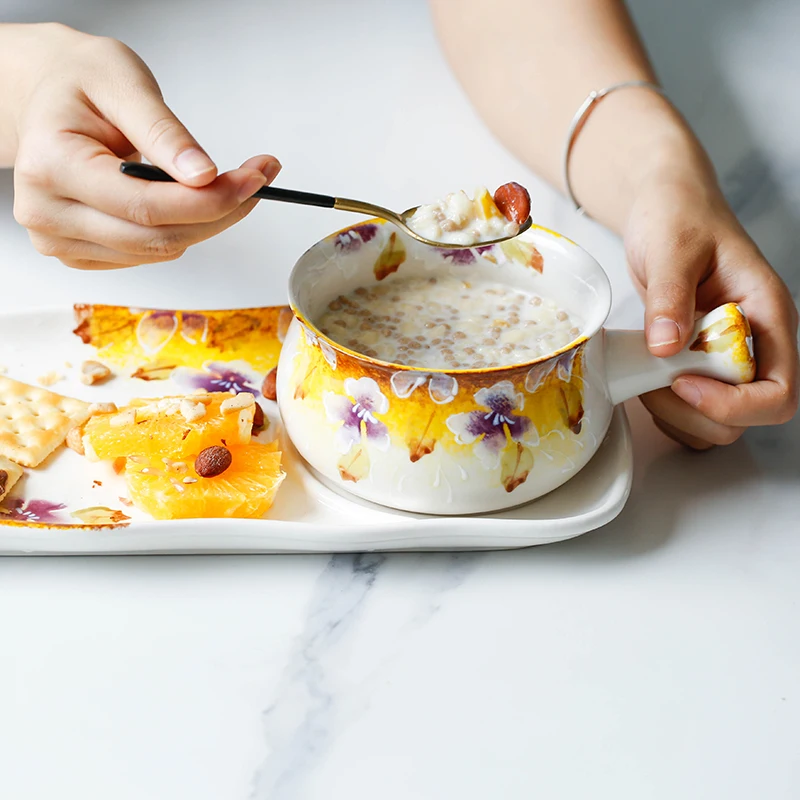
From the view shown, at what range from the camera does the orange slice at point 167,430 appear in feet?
2.71

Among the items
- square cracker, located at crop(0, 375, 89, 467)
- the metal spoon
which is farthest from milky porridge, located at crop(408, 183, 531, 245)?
square cracker, located at crop(0, 375, 89, 467)

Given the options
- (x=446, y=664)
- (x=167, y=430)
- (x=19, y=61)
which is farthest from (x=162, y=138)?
(x=446, y=664)

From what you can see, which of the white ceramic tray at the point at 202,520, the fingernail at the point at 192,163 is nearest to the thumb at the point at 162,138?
the fingernail at the point at 192,163

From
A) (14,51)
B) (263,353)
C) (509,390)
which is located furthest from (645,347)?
(14,51)

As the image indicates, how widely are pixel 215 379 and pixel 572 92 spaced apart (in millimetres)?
546

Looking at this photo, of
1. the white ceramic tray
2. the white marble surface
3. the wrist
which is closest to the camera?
the white marble surface

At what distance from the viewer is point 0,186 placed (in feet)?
4.31

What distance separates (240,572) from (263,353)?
0.93 feet

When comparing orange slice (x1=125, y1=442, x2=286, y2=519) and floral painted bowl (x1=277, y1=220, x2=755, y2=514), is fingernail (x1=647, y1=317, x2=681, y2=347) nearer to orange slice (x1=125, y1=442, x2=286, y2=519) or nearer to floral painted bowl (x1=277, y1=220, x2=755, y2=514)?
floral painted bowl (x1=277, y1=220, x2=755, y2=514)

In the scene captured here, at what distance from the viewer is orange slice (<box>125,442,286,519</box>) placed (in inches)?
30.6

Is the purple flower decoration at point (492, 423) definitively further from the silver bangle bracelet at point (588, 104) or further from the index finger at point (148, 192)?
the silver bangle bracelet at point (588, 104)

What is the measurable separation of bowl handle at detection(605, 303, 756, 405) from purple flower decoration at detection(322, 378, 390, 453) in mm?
203

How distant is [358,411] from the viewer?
788mm

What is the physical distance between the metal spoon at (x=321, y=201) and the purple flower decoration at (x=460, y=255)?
4cm
